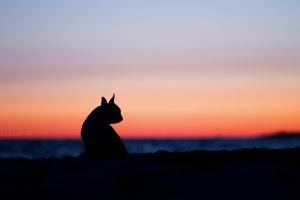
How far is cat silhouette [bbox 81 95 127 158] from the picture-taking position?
11.3 meters

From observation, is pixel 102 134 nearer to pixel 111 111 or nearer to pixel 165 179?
pixel 111 111

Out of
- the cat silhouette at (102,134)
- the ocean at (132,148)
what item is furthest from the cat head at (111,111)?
the ocean at (132,148)

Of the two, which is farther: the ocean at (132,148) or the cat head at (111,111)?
the ocean at (132,148)

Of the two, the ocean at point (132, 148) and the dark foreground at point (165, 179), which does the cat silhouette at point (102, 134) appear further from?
the ocean at point (132, 148)

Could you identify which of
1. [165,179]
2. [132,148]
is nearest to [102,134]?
[165,179]

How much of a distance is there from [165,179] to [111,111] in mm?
4575

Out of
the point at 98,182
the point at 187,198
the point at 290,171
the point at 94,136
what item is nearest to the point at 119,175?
the point at 98,182

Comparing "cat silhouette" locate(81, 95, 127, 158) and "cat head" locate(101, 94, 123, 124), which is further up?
"cat head" locate(101, 94, 123, 124)

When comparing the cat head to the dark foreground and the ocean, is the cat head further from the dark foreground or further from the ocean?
the ocean

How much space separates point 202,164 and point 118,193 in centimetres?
161

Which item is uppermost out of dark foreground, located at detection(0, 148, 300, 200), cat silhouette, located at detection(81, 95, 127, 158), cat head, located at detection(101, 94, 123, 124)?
cat head, located at detection(101, 94, 123, 124)

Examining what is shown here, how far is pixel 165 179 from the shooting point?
745cm

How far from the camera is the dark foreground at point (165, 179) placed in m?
6.94

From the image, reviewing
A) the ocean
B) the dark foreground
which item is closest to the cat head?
the dark foreground
